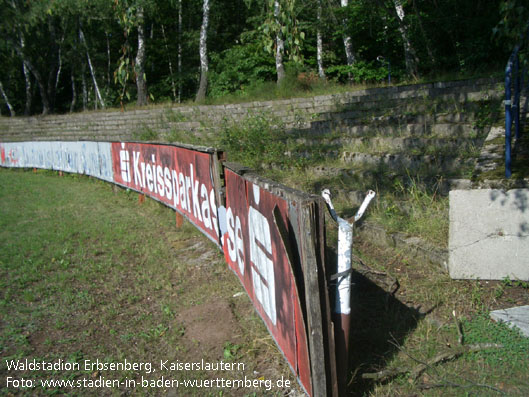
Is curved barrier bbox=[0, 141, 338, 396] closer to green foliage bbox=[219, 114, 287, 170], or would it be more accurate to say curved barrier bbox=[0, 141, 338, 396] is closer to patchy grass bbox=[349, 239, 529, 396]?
patchy grass bbox=[349, 239, 529, 396]

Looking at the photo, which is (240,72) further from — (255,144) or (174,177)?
(174,177)

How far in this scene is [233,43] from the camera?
34.3 metres

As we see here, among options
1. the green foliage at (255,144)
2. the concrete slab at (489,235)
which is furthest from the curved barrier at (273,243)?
the green foliage at (255,144)

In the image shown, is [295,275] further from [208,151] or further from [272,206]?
[208,151]

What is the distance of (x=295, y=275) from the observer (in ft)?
8.68

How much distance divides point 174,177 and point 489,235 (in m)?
5.14

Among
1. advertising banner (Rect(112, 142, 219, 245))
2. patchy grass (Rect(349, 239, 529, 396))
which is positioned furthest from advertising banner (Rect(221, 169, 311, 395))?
advertising banner (Rect(112, 142, 219, 245))

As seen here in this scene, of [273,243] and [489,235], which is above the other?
[273,243]

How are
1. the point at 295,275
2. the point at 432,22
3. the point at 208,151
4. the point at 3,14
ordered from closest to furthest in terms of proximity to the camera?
the point at 295,275
the point at 208,151
the point at 432,22
the point at 3,14

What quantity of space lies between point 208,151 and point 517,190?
11.0 ft

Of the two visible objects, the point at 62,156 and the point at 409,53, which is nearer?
the point at 62,156

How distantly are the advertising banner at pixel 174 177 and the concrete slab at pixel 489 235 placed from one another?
2.77 m

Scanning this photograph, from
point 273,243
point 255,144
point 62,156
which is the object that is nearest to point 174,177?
point 255,144

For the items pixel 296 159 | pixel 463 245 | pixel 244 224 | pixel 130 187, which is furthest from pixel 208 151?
pixel 130 187
